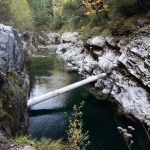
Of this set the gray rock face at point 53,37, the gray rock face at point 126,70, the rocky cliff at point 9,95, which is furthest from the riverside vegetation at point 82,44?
the gray rock face at point 53,37

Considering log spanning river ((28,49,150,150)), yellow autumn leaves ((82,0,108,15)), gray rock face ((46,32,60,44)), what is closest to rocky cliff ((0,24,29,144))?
log spanning river ((28,49,150,150))

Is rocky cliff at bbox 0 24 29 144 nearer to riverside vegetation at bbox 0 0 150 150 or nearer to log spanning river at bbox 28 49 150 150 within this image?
riverside vegetation at bbox 0 0 150 150

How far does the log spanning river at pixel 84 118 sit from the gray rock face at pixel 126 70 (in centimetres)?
108

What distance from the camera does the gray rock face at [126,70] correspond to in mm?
19562

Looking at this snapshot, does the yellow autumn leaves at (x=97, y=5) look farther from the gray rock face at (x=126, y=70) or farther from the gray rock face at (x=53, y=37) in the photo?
the gray rock face at (x=53, y=37)

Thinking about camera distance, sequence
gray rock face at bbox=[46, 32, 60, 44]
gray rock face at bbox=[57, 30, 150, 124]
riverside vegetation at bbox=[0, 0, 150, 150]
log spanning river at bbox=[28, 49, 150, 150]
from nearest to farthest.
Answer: riverside vegetation at bbox=[0, 0, 150, 150]
log spanning river at bbox=[28, 49, 150, 150]
gray rock face at bbox=[57, 30, 150, 124]
gray rock face at bbox=[46, 32, 60, 44]

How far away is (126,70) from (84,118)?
→ 4.77 meters

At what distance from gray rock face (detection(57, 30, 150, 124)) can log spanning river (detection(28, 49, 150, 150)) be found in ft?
3.54

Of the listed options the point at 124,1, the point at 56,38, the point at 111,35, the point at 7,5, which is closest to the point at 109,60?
the point at 111,35

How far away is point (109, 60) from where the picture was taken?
2580 cm

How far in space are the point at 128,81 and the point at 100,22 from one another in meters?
14.6

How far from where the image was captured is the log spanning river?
57.0 ft

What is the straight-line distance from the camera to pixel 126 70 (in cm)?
2247

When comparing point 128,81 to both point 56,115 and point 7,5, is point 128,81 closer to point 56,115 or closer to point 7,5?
point 56,115
